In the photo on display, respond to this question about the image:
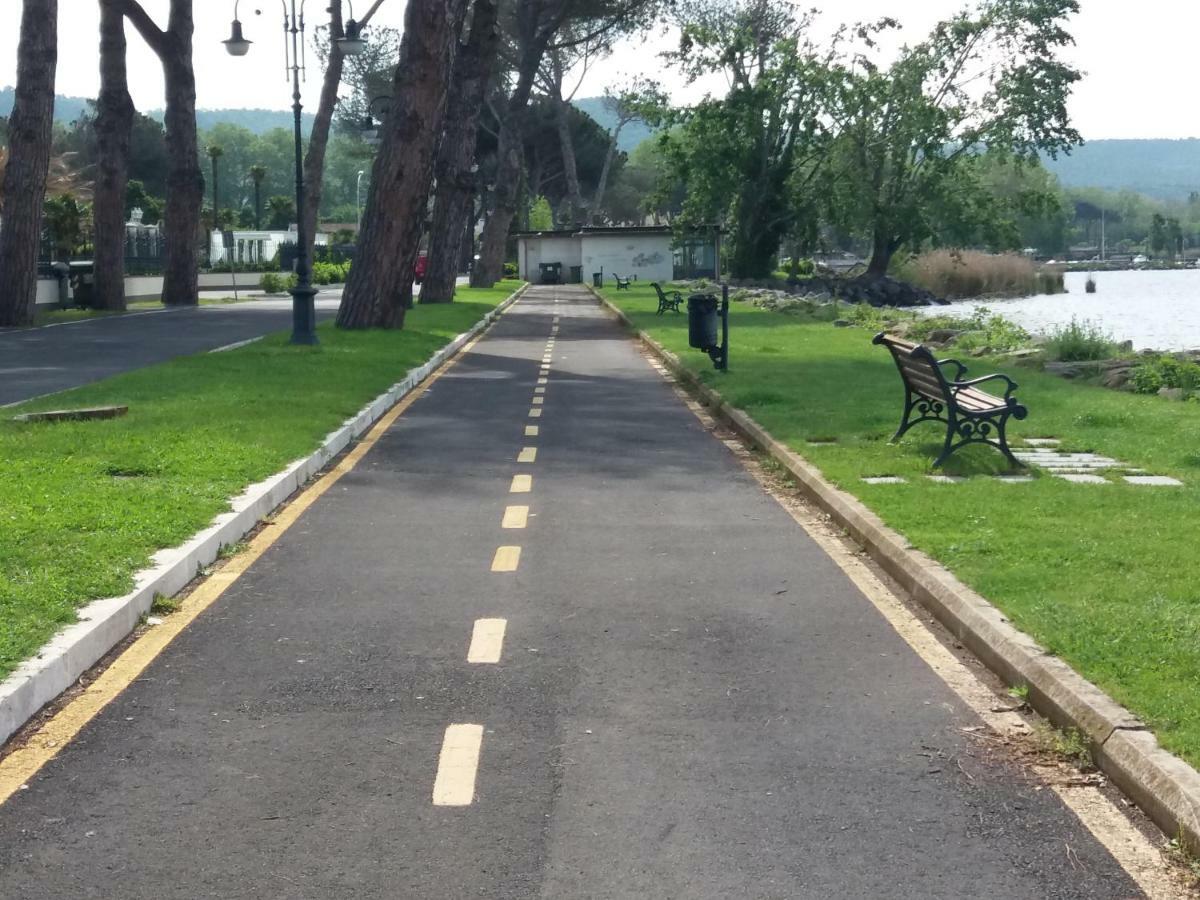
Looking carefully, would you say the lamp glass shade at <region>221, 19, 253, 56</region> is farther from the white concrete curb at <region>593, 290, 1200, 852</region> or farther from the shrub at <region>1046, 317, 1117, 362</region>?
the white concrete curb at <region>593, 290, 1200, 852</region>

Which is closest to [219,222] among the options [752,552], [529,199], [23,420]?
[529,199]

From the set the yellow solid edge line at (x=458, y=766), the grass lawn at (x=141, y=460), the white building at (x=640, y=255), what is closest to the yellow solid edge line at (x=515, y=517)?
the grass lawn at (x=141, y=460)

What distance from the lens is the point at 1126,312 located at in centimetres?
5922

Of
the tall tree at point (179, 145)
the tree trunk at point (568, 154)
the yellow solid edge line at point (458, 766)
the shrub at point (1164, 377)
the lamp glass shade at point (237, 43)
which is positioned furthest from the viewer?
the tree trunk at point (568, 154)

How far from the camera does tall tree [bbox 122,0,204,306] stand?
46.5m

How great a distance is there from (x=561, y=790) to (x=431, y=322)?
32319mm

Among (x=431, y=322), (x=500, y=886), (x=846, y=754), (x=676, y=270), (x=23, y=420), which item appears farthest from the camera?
(x=676, y=270)

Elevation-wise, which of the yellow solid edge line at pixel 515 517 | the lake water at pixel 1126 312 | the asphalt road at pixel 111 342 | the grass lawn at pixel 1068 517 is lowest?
the yellow solid edge line at pixel 515 517

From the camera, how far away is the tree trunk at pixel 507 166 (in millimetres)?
58688

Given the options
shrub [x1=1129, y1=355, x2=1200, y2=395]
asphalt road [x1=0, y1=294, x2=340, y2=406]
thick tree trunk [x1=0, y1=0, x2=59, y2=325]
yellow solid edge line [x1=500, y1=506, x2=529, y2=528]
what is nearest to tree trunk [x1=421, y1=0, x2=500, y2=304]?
asphalt road [x1=0, y1=294, x2=340, y2=406]

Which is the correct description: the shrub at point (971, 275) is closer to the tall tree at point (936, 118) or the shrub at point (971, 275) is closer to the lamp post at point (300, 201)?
the tall tree at point (936, 118)

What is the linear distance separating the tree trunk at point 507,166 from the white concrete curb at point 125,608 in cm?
4643

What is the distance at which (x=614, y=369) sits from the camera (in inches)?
1049

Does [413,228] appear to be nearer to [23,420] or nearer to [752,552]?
[23,420]
